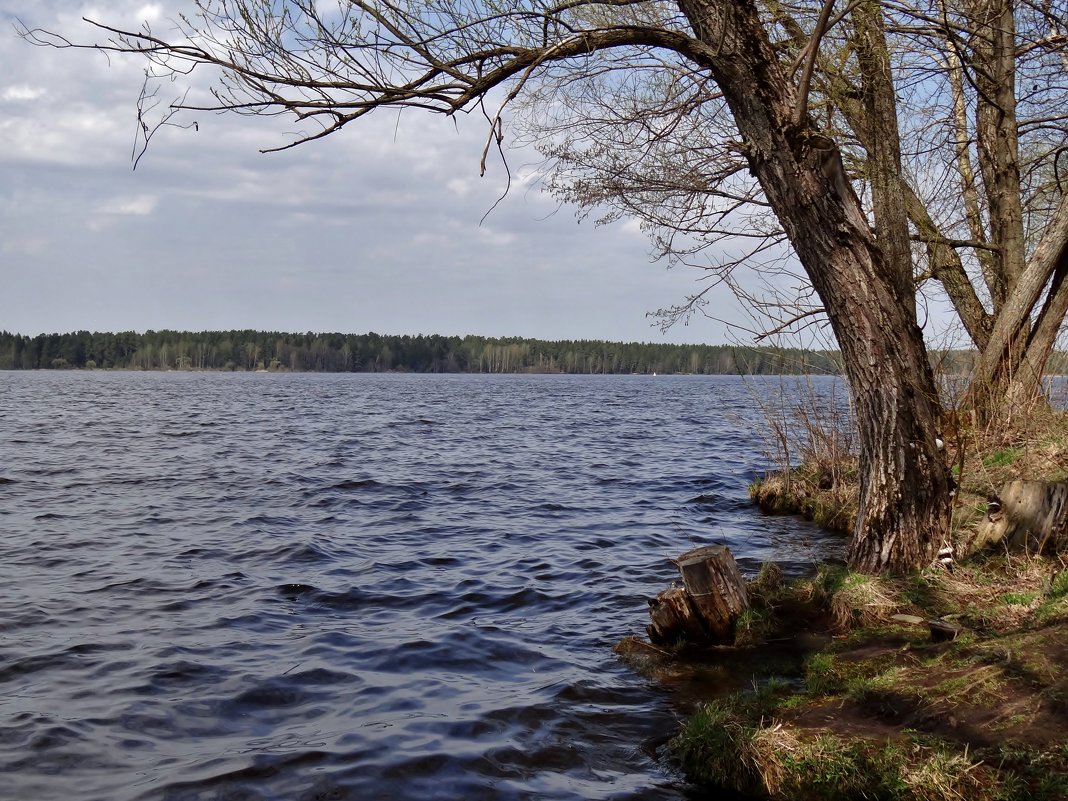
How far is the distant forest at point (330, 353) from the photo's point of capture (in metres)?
151

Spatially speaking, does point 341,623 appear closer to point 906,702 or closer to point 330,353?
point 906,702

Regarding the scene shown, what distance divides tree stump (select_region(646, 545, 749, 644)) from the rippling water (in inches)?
24.2

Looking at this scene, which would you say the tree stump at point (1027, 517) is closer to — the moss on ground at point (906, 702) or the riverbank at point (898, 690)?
the riverbank at point (898, 690)

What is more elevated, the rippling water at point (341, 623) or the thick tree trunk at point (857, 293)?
the thick tree trunk at point (857, 293)

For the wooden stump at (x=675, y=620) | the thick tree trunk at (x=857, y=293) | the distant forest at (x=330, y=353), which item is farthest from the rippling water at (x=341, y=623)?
the distant forest at (x=330, y=353)

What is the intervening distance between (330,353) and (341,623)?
15571 cm

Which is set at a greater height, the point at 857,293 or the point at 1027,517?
the point at 857,293

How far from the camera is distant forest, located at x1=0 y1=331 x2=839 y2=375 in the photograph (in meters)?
151

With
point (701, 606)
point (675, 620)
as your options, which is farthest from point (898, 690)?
point (675, 620)

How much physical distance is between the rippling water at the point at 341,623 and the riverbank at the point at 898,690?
22.8 inches

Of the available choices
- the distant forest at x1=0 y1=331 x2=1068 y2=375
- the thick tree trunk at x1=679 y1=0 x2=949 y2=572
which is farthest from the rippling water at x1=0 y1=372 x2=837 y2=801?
the distant forest at x1=0 y1=331 x2=1068 y2=375

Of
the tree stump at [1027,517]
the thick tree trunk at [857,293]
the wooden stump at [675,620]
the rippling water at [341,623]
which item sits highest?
the thick tree trunk at [857,293]

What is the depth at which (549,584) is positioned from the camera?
989 cm

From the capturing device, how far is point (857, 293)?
7.19m
